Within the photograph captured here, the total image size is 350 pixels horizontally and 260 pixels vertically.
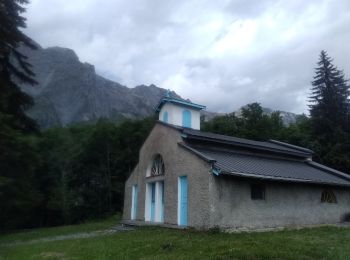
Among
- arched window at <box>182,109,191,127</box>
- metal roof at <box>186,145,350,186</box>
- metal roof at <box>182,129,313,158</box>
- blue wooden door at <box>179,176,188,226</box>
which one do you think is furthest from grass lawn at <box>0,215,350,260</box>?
arched window at <box>182,109,191,127</box>

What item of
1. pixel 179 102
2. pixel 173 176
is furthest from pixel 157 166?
pixel 179 102

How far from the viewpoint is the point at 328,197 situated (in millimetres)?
21562

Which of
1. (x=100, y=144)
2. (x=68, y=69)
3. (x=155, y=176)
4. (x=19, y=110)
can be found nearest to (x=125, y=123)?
(x=100, y=144)

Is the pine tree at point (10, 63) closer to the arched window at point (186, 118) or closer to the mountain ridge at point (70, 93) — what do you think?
the arched window at point (186, 118)

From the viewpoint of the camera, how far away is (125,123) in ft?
150

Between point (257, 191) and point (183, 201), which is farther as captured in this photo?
point (183, 201)

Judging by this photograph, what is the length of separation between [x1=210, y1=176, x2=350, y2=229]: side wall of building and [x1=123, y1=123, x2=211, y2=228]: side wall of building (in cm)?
68

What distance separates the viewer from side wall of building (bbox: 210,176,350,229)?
15.8 metres

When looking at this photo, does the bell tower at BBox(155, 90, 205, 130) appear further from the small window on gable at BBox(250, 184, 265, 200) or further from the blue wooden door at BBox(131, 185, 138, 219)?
the small window on gable at BBox(250, 184, 265, 200)

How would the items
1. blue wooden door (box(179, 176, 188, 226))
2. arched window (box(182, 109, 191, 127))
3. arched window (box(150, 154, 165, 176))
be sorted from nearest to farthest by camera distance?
1. blue wooden door (box(179, 176, 188, 226))
2. arched window (box(150, 154, 165, 176))
3. arched window (box(182, 109, 191, 127))

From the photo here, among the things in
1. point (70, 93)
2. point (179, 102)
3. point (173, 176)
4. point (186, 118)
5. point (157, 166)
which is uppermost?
point (70, 93)

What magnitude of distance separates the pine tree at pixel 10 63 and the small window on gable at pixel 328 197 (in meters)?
18.5

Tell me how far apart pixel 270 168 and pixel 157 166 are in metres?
6.71

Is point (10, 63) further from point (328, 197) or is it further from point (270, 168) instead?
point (328, 197)
